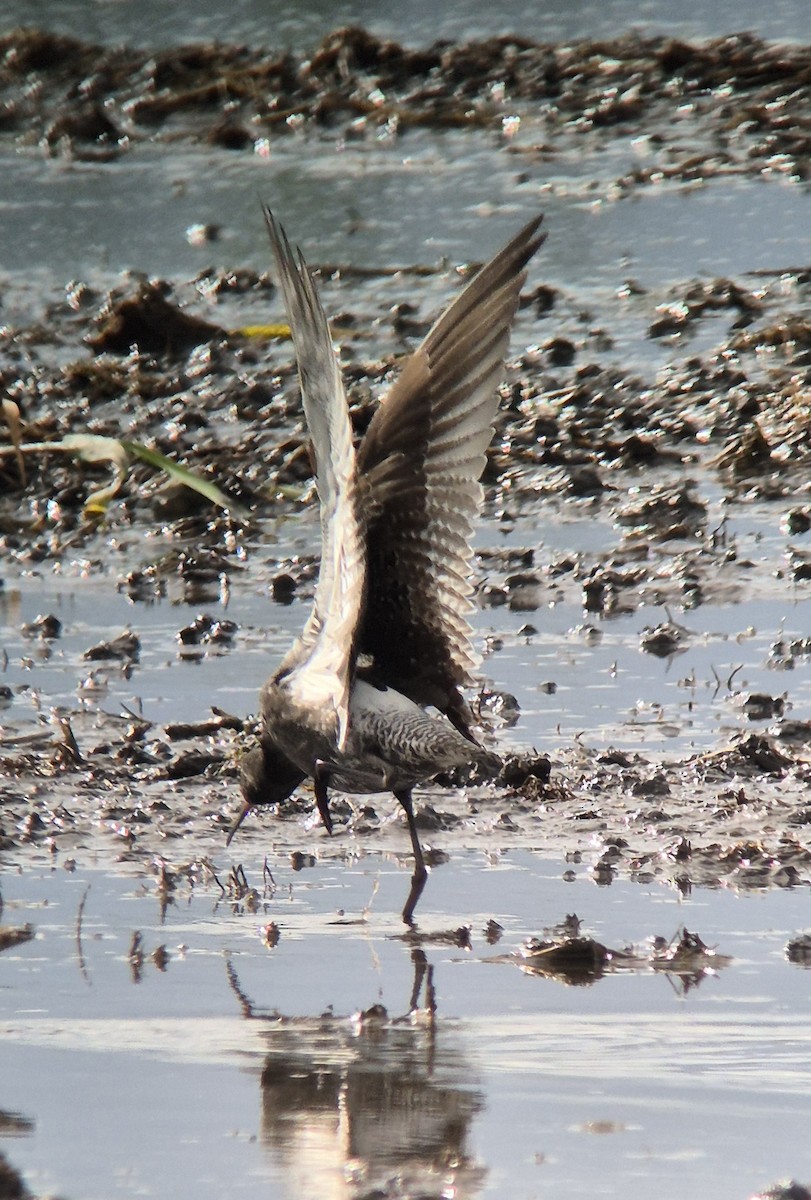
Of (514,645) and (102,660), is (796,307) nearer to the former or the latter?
(514,645)

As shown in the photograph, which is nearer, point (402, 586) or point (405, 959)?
point (405, 959)

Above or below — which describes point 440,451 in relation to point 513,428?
above

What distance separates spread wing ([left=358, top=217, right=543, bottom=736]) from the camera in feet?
17.7

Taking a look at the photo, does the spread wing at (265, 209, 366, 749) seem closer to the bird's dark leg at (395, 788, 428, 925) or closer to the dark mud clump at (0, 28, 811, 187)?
the bird's dark leg at (395, 788, 428, 925)

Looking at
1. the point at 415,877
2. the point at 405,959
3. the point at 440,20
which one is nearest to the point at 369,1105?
the point at 405,959

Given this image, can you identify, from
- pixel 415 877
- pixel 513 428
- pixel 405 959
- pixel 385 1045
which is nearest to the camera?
pixel 385 1045

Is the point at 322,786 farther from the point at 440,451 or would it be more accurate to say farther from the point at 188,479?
the point at 188,479

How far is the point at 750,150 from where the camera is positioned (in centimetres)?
1284

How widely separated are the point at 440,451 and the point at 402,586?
0.37 m

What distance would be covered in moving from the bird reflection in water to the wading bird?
2.69 feet

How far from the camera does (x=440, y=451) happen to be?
549 centimetres

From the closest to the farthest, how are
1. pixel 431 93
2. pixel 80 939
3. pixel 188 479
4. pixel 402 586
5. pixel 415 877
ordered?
pixel 80 939 < pixel 415 877 < pixel 402 586 < pixel 188 479 < pixel 431 93

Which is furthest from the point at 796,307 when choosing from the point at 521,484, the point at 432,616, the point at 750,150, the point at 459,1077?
Answer: the point at 459,1077

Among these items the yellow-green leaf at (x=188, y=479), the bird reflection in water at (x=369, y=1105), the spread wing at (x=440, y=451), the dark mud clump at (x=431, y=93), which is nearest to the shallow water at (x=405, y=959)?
the bird reflection in water at (x=369, y=1105)
